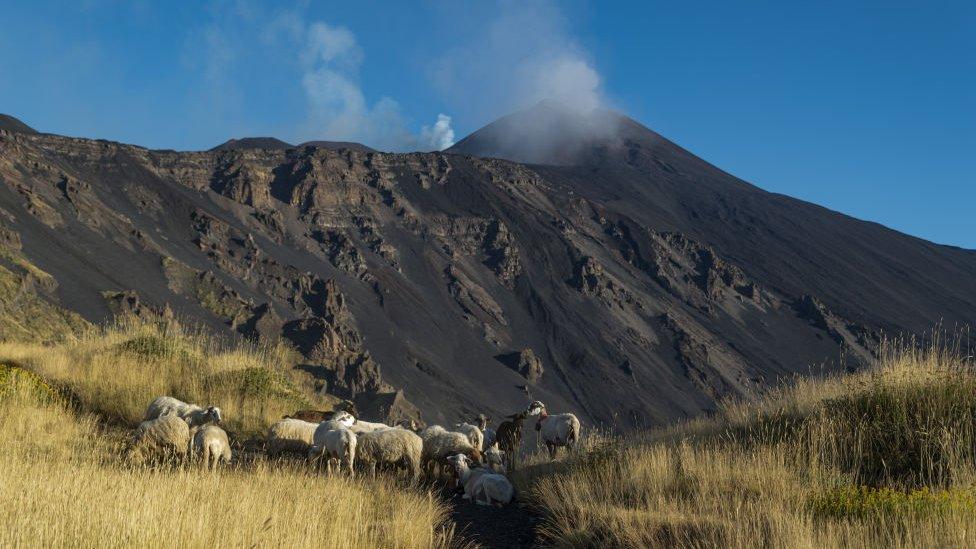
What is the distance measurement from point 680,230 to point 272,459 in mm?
181198

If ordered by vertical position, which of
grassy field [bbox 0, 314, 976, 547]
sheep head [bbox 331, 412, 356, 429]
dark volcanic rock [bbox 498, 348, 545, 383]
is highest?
grassy field [bbox 0, 314, 976, 547]

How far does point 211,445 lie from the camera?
26.8 feet

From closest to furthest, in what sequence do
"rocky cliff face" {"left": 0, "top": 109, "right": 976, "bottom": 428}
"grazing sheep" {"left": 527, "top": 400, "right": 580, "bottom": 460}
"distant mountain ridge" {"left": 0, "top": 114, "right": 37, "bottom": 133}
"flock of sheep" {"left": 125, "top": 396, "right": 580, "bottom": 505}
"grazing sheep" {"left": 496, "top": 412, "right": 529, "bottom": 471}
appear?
"flock of sheep" {"left": 125, "top": 396, "right": 580, "bottom": 505}
"grazing sheep" {"left": 496, "top": 412, "right": 529, "bottom": 471}
"grazing sheep" {"left": 527, "top": 400, "right": 580, "bottom": 460}
"rocky cliff face" {"left": 0, "top": 109, "right": 976, "bottom": 428}
"distant mountain ridge" {"left": 0, "top": 114, "right": 37, "bottom": 133}

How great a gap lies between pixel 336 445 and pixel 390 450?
783 mm

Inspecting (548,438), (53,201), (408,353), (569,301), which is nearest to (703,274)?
(569,301)

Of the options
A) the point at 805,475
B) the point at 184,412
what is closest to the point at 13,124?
the point at 184,412

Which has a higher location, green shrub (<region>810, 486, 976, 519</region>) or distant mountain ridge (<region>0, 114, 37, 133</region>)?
distant mountain ridge (<region>0, 114, 37, 133</region>)

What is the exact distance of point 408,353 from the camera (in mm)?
100125

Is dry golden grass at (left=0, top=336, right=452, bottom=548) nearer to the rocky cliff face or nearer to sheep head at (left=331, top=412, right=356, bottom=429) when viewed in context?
sheep head at (left=331, top=412, right=356, bottom=429)

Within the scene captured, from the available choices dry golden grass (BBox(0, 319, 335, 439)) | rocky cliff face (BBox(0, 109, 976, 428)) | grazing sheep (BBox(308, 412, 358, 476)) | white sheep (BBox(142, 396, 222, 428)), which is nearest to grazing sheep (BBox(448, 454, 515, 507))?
grazing sheep (BBox(308, 412, 358, 476))

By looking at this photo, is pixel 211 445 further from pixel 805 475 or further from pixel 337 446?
pixel 805 475

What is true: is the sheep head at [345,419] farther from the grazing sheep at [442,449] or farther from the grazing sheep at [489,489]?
the grazing sheep at [489,489]

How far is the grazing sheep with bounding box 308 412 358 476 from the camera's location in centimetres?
880

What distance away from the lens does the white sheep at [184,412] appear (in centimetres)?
965
